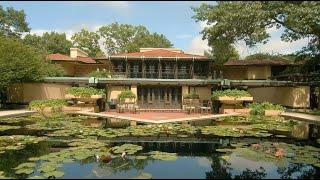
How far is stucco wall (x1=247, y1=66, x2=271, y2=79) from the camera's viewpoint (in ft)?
116

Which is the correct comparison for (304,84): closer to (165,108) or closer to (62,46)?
(165,108)

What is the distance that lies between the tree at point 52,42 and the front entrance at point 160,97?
27.3m

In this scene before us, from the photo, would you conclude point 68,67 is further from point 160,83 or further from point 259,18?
point 259,18

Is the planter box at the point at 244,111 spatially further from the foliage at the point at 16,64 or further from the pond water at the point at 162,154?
the foliage at the point at 16,64

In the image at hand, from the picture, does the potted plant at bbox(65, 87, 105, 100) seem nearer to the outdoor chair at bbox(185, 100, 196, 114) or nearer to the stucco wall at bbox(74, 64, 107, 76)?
the outdoor chair at bbox(185, 100, 196, 114)

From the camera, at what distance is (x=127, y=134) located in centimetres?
1368

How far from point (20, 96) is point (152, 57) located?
11.5 meters

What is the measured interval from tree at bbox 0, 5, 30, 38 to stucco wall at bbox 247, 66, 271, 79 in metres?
32.2

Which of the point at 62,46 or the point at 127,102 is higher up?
the point at 62,46

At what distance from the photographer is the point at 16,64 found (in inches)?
958

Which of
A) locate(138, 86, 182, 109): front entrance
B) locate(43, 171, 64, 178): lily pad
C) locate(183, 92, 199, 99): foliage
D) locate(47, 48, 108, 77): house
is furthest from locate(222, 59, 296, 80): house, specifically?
locate(43, 171, 64, 178): lily pad

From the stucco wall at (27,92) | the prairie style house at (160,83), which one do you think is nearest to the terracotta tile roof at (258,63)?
the prairie style house at (160,83)

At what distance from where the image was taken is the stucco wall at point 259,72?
3531 cm

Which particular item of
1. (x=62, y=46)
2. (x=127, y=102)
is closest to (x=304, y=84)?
(x=127, y=102)
